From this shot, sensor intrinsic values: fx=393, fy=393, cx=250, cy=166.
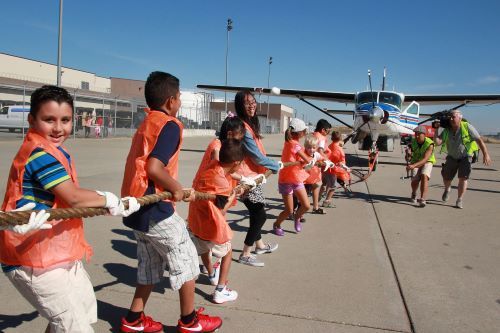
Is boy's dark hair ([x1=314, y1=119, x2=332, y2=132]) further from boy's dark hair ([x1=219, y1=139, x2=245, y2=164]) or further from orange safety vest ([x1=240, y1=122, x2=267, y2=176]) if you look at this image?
boy's dark hair ([x1=219, y1=139, x2=245, y2=164])

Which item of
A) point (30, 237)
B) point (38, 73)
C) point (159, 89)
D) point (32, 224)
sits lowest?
point (30, 237)

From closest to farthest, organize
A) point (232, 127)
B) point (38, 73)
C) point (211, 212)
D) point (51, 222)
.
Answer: point (51, 222) → point (211, 212) → point (232, 127) → point (38, 73)

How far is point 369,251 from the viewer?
486 centimetres

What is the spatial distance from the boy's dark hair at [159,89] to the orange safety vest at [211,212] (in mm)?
945

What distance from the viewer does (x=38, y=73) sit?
54.8 meters

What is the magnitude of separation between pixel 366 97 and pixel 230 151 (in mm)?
14482

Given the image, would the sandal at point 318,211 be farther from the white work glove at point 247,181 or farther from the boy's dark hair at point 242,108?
the white work glove at point 247,181

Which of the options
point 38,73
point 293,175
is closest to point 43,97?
point 293,175

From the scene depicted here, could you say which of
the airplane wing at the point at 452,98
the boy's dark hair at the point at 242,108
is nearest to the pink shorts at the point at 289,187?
the boy's dark hair at the point at 242,108

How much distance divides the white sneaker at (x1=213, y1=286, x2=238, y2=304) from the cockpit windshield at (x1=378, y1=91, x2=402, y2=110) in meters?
14.5

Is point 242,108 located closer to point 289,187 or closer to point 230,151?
point 230,151

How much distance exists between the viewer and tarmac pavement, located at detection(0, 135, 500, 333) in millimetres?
3064

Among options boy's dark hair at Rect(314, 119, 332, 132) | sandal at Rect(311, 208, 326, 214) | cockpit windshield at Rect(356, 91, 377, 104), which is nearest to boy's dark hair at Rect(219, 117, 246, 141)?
boy's dark hair at Rect(314, 119, 332, 132)

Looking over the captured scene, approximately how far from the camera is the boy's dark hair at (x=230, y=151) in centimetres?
333
